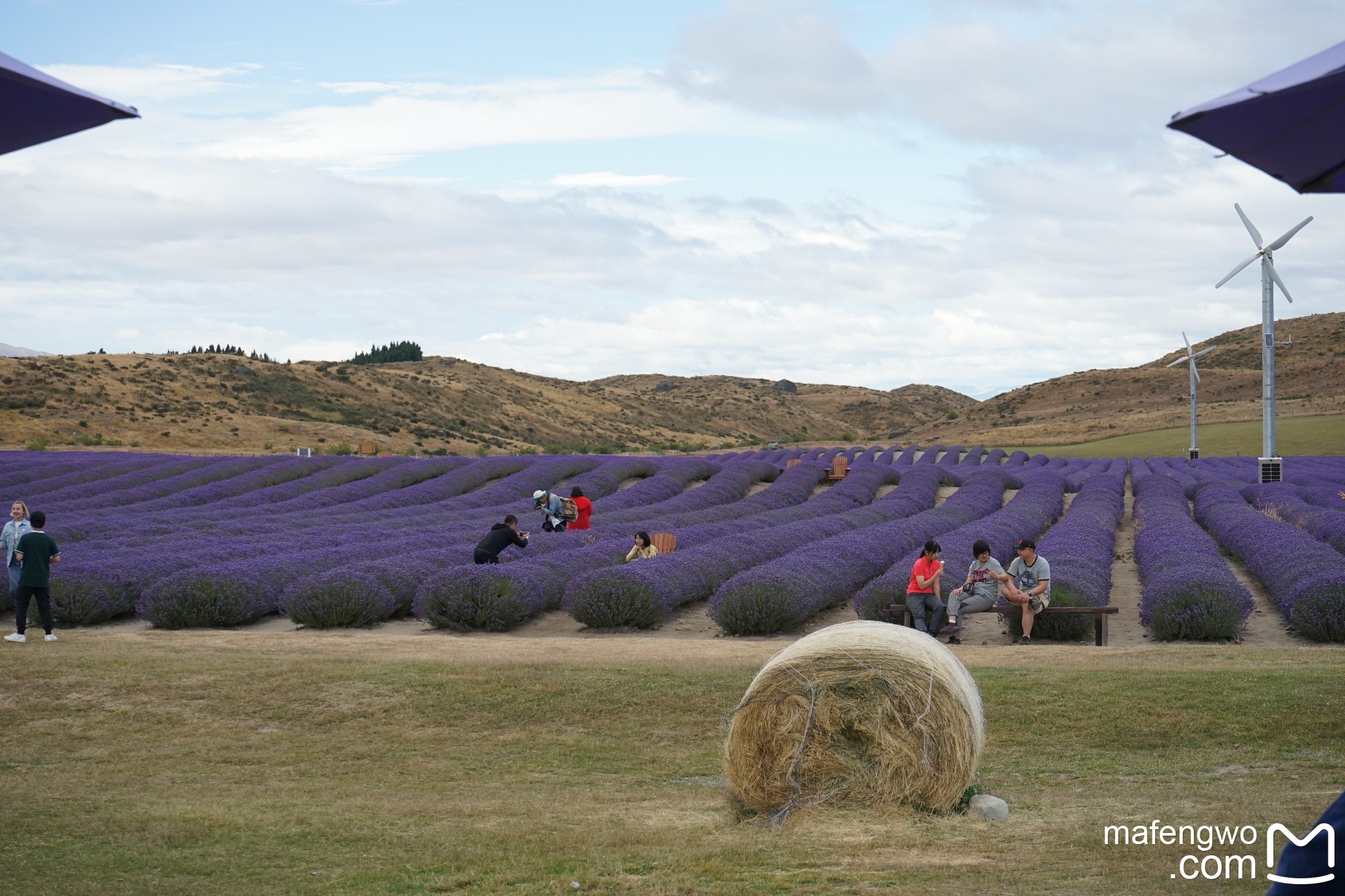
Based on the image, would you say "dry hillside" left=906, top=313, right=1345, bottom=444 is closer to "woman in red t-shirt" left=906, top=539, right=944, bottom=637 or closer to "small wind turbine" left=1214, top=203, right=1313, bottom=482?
"small wind turbine" left=1214, top=203, right=1313, bottom=482

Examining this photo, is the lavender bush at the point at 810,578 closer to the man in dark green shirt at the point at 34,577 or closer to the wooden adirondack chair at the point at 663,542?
the wooden adirondack chair at the point at 663,542

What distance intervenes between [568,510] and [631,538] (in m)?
2.06

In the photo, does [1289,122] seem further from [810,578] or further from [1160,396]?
[1160,396]

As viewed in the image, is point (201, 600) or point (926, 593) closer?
point (926, 593)

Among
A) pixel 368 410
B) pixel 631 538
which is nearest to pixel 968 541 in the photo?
pixel 631 538

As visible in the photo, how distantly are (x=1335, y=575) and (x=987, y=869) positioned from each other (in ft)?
30.7

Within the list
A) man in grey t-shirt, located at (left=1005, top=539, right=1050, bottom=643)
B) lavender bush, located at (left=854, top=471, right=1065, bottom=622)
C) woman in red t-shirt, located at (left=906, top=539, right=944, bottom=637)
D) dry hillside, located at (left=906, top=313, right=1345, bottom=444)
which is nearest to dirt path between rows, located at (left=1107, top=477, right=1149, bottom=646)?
man in grey t-shirt, located at (left=1005, top=539, right=1050, bottom=643)

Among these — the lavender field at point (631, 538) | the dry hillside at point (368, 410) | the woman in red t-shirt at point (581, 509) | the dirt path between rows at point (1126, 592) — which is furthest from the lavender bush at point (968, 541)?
the dry hillside at point (368, 410)

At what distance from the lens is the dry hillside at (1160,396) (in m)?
68.4

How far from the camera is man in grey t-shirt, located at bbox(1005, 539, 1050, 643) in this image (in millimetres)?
13586

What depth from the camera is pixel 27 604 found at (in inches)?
497

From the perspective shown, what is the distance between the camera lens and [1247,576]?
1922 cm

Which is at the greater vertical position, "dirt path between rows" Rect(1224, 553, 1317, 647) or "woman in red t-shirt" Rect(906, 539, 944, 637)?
"woman in red t-shirt" Rect(906, 539, 944, 637)

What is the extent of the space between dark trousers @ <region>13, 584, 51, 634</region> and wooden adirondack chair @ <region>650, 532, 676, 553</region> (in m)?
8.38
